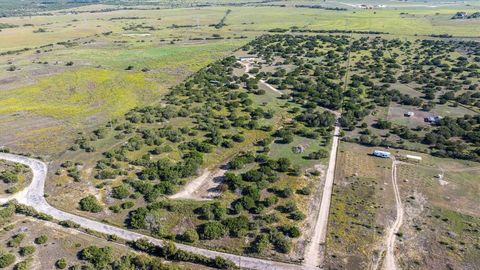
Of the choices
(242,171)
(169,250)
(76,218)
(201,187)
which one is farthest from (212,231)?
(76,218)

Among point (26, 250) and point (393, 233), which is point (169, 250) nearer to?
point (26, 250)

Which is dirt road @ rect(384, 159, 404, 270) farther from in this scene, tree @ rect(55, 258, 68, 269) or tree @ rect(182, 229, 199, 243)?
tree @ rect(55, 258, 68, 269)

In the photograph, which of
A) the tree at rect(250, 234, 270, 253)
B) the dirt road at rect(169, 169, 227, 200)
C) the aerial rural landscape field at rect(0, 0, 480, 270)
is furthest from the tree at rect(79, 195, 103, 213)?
the tree at rect(250, 234, 270, 253)

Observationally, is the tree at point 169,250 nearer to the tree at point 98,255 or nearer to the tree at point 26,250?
the tree at point 98,255

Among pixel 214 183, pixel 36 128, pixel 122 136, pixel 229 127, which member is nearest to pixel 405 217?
pixel 214 183

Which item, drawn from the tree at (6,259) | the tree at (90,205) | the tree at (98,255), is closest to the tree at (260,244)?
the tree at (98,255)

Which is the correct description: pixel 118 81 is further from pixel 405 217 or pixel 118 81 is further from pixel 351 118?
pixel 405 217
